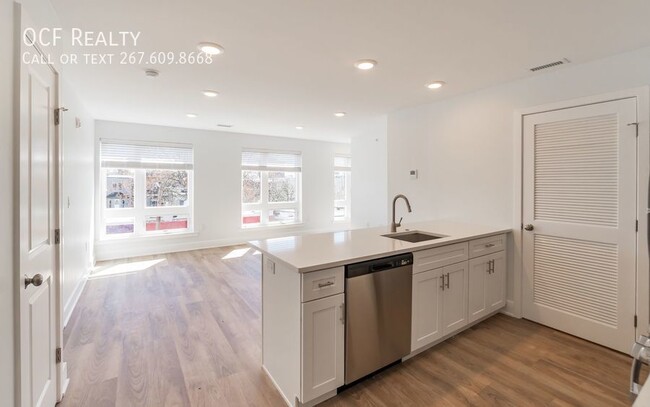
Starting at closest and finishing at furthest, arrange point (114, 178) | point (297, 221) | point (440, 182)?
point (440, 182)
point (114, 178)
point (297, 221)

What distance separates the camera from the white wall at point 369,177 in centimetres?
609

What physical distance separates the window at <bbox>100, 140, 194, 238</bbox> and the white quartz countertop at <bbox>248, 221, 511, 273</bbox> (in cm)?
438

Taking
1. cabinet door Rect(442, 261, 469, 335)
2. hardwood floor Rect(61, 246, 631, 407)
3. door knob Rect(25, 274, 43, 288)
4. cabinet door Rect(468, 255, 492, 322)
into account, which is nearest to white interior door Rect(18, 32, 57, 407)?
door knob Rect(25, 274, 43, 288)

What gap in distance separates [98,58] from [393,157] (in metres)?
3.57

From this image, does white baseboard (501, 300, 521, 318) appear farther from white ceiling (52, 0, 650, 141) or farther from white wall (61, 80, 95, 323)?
white wall (61, 80, 95, 323)

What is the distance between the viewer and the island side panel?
180 cm

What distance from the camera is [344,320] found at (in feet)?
6.23

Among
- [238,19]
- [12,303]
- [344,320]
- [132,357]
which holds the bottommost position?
[132,357]

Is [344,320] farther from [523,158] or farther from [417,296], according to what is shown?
[523,158]

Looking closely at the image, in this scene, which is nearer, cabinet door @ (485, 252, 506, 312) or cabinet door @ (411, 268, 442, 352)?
cabinet door @ (411, 268, 442, 352)

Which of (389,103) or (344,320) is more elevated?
(389,103)

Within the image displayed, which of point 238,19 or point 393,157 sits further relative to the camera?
point 393,157

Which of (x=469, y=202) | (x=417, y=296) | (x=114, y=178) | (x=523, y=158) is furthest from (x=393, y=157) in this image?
(x=114, y=178)

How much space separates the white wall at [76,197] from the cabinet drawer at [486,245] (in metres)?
3.63
